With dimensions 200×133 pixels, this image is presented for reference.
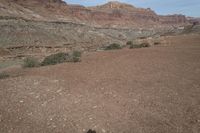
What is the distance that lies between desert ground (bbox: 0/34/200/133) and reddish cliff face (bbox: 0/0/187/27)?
48.3 meters

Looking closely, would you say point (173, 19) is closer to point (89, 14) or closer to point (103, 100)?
point (89, 14)

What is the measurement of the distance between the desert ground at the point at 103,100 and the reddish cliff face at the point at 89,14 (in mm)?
48269

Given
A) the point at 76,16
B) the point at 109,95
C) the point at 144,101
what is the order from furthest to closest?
the point at 76,16 < the point at 109,95 < the point at 144,101

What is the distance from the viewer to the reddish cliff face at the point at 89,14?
236 ft

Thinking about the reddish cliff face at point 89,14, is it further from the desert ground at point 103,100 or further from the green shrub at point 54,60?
the desert ground at point 103,100

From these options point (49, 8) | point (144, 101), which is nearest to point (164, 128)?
point (144, 101)

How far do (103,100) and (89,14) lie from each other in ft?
311

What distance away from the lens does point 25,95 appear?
7625 millimetres

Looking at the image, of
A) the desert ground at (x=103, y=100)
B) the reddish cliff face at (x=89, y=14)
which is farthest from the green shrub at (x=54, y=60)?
the reddish cliff face at (x=89, y=14)

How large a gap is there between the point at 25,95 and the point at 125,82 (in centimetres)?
279

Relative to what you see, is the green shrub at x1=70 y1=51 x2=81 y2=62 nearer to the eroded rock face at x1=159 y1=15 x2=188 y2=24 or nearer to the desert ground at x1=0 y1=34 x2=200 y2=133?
the desert ground at x1=0 y1=34 x2=200 y2=133

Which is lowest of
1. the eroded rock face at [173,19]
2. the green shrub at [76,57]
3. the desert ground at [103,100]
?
the desert ground at [103,100]

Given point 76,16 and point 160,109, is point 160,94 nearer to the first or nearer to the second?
point 160,109

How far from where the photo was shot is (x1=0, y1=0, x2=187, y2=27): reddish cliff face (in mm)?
71812
